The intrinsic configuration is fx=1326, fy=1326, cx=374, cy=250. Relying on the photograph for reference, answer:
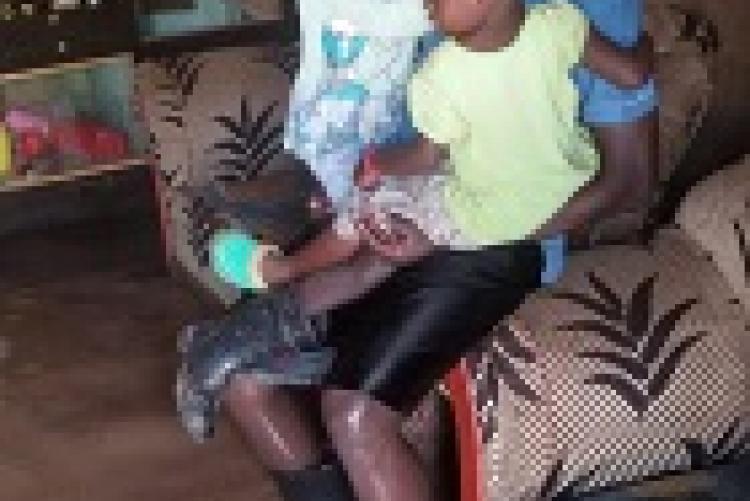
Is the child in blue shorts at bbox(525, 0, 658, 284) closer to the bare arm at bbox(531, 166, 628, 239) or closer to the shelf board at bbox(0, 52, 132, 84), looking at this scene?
the bare arm at bbox(531, 166, 628, 239)

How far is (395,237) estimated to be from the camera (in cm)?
157

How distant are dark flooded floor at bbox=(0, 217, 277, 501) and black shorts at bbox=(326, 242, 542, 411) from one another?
0.59 metres

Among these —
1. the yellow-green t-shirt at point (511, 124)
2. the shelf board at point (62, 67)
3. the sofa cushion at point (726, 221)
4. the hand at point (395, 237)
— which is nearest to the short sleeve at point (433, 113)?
the yellow-green t-shirt at point (511, 124)

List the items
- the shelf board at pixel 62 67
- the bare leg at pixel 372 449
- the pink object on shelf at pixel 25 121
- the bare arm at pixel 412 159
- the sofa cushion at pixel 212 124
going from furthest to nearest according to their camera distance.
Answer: the pink object on shelf at pixel 25 121 → the shelf board at pixel 62 67 → the sofa cushion at pixel 212 124 → the bare leg at pixel 372 449 → the bare arm at pixel 412 159

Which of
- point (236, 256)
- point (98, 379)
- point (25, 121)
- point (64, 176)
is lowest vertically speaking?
point (98, 379)

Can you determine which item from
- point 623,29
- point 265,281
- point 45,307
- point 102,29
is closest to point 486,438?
point 265,281

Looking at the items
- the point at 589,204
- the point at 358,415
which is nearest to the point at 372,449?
Result: the point at 358,415

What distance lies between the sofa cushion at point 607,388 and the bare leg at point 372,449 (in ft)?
0.35

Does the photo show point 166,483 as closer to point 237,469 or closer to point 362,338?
point 237,469

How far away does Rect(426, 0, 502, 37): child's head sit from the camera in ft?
4.62

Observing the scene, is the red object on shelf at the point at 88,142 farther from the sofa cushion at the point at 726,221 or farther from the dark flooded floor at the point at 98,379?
the sofa cushion at the point at 726,221

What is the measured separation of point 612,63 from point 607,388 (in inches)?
17.4

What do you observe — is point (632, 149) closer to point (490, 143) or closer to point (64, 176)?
point (490, 143)

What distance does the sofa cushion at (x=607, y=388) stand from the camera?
1.69m
